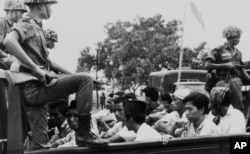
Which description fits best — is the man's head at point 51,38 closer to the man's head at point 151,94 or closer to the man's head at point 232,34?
the man's head at point 151,94

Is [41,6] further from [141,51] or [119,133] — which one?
[141,51]

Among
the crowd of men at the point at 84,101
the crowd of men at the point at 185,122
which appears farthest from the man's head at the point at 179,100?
the crowd of men at the point at 185,122

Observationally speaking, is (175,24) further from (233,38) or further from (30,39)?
(30,39)

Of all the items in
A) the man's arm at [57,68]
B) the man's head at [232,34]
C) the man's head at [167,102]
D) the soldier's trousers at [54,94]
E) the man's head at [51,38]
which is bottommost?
the man's head at [167,102]

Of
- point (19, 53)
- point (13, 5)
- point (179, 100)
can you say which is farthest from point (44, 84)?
point (179, 100)

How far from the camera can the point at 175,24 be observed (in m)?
35.7

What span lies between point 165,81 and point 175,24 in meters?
20.8

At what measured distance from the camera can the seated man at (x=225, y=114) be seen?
3691mm

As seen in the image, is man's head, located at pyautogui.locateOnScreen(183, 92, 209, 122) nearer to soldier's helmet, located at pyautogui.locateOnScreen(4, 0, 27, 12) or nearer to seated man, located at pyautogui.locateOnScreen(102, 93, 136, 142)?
seated man, located at pyautogui.locateOnScreen(102, 93, 136, 142)

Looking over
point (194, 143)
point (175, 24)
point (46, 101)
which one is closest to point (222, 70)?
point (194, 143)

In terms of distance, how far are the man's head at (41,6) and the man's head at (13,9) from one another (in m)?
1.15

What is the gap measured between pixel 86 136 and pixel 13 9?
1.83 metres

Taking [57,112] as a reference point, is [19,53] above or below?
above

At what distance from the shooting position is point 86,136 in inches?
110
